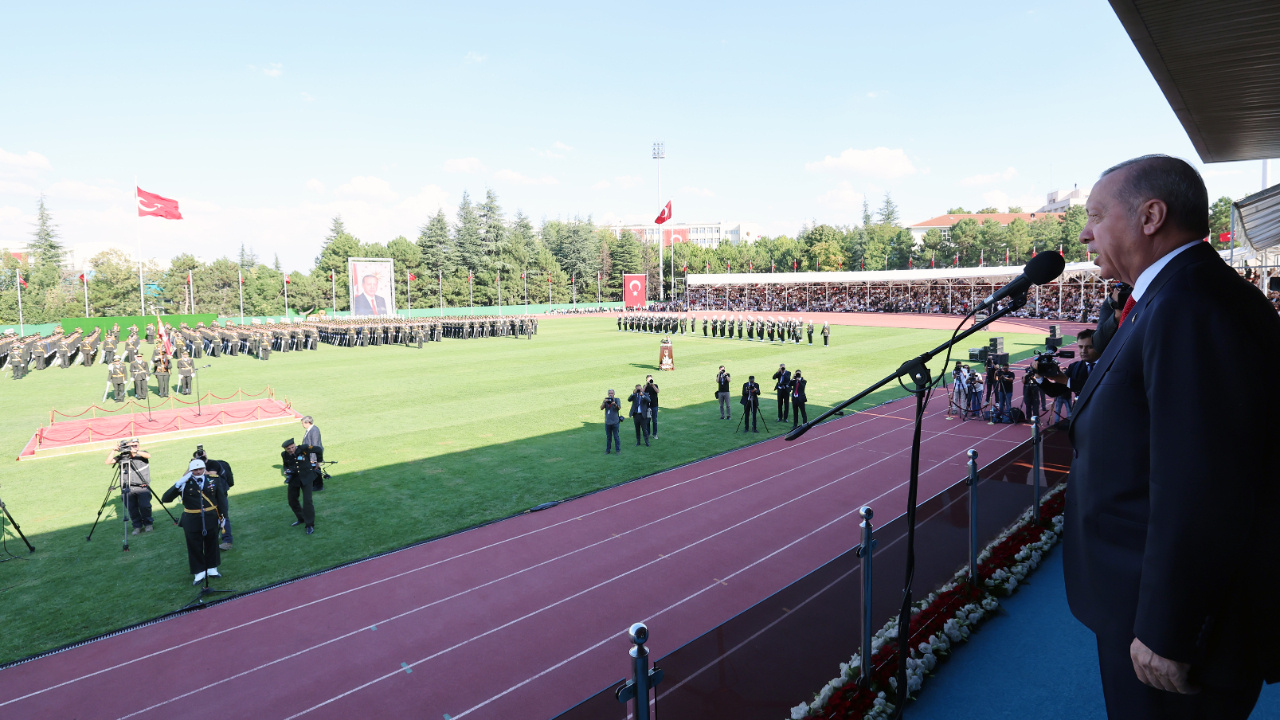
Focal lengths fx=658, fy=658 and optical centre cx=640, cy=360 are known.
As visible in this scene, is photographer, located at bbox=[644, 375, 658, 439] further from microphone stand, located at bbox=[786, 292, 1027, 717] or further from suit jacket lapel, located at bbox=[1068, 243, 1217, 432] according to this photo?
suit jacket lapel, located at bbox=[1068, 243, 1217, 432]

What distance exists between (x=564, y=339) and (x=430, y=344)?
866cm

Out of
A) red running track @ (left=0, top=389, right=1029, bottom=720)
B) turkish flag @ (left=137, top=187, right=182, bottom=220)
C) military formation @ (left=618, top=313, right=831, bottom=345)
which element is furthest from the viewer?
military formation @ (left=618, top=313, right=831, bottom=345)

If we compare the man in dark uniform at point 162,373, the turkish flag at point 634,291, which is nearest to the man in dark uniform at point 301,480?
the man in dark uniform at point 162,373

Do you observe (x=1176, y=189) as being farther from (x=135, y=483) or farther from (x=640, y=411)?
(x=640, y=411)

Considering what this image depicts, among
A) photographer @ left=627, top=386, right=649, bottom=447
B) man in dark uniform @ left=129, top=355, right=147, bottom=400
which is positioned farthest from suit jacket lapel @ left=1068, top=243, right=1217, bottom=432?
man in dark uniform @ left=129, top=355, right=147, bottom=400

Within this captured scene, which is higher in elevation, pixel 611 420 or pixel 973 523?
pixel 973 523

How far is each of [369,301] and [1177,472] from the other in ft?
179

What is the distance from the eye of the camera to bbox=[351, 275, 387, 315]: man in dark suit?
167 ft

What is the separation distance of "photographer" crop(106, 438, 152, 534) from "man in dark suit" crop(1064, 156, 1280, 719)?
12.0 m

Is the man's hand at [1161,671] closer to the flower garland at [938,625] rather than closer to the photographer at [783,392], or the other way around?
the flower garland at [938,625]

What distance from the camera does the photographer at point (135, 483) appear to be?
33.0 ft

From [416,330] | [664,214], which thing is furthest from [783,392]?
[664,214]

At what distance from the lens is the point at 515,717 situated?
222 inches

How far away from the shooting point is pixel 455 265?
85.5m
